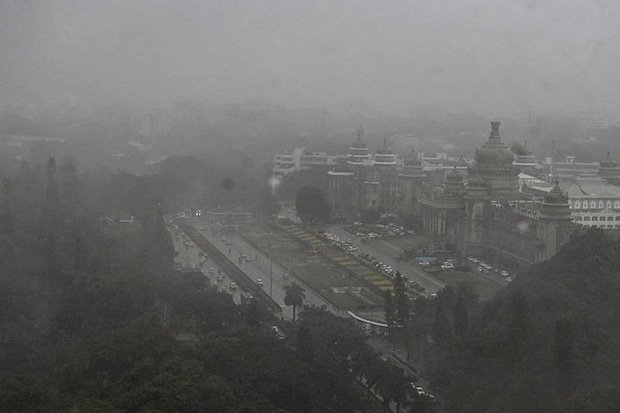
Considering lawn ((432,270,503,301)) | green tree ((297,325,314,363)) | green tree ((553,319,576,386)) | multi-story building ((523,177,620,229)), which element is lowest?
lawn ((432,270,503,301))

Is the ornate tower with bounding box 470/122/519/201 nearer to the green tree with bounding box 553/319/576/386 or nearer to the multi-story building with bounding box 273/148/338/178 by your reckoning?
the multi-story building with bounding box 273/148/338/178

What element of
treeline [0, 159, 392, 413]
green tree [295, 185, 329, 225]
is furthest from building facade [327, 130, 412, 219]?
treeline [0, 159, 392, 413]

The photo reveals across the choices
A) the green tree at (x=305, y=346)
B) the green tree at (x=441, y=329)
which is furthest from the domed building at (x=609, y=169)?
the green tree at (x=305, y=346)

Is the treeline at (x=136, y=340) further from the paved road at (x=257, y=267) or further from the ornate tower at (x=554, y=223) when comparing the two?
the ornate tower at (x=554, y=223)

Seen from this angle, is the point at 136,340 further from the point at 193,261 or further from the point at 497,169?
the point at 497,169

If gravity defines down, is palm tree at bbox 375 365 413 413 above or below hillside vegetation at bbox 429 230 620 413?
below

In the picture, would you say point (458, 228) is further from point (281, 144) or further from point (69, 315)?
point (69, 315)
